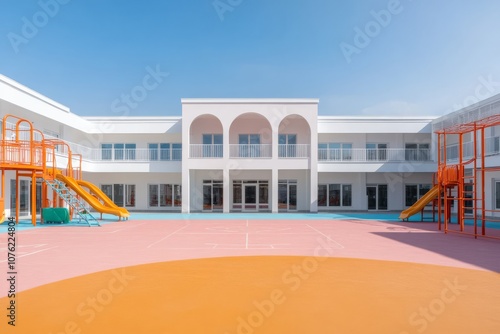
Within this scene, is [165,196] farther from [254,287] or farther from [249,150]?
[254,287]

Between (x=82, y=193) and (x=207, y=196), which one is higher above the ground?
(x=82, y=193)

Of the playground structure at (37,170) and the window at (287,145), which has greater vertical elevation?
the window at (287,145)

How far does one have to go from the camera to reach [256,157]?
25906 millimetres

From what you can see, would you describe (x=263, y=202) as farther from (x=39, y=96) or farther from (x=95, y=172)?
(x=39, y=96)

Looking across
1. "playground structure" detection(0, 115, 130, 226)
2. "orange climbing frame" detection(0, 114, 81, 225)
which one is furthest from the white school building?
"orange climbing frame" detection(0, 114, 81, 225)

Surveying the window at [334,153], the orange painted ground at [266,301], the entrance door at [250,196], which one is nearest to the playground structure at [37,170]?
the entrance door at [250,196]

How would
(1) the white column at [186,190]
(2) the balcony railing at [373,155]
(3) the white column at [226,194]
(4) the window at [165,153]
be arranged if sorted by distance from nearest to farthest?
1. (3) the white column at [226,194]
2. (1) the white column at [186,190]
3. (2) the balcony railing at [373,155]
4. (4) the window at [165,153]

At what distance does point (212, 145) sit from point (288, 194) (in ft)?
24.2

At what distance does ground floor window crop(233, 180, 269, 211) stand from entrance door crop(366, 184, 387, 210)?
336 inches

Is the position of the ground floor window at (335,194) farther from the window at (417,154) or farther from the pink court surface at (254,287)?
the pink court surface at (254,287)

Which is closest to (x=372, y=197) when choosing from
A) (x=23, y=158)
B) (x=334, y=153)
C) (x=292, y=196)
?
(x=334, y=153)

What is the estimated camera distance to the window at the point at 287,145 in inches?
1067

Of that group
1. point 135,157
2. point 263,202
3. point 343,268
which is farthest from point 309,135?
point 343,268

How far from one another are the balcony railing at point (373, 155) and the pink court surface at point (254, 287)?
1583 centimetres
